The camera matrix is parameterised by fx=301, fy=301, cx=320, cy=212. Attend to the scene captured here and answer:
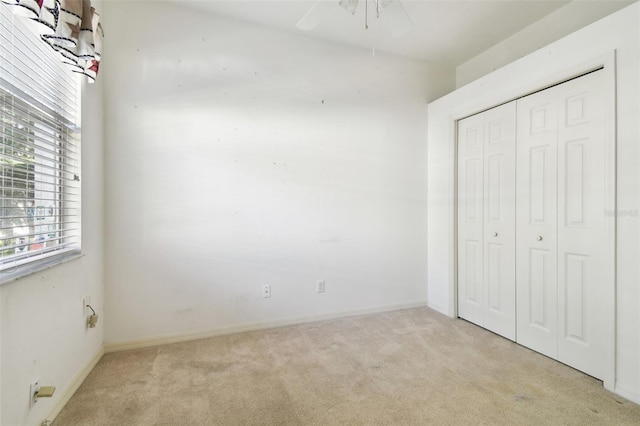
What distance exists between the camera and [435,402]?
170 centimetres

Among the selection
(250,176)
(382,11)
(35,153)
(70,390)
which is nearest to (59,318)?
(70,390)

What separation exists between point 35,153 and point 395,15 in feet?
6.71

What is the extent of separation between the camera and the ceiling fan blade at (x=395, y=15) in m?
1.63

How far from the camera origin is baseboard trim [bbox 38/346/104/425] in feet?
4.98

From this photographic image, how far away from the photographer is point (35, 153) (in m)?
1.54

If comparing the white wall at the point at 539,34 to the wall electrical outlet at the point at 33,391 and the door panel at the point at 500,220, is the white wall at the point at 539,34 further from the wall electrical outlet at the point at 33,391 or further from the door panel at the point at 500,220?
the wall electrical outlet at the point at 33,391

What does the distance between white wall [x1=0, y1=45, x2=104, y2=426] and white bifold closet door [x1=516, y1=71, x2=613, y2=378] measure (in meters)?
3.10

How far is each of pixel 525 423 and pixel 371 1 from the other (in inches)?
114

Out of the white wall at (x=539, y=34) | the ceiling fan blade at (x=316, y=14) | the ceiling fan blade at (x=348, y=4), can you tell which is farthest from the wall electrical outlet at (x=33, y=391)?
the white wall at (x=539, y=34)

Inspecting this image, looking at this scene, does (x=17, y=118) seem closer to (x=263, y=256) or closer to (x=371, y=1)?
(x=263, y=256)

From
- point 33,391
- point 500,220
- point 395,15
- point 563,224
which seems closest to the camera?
point 33,391

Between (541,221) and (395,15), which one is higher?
(395,15)

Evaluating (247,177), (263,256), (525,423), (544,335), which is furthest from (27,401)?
(544,335)

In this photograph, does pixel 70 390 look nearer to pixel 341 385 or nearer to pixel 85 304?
pixel 85 304
